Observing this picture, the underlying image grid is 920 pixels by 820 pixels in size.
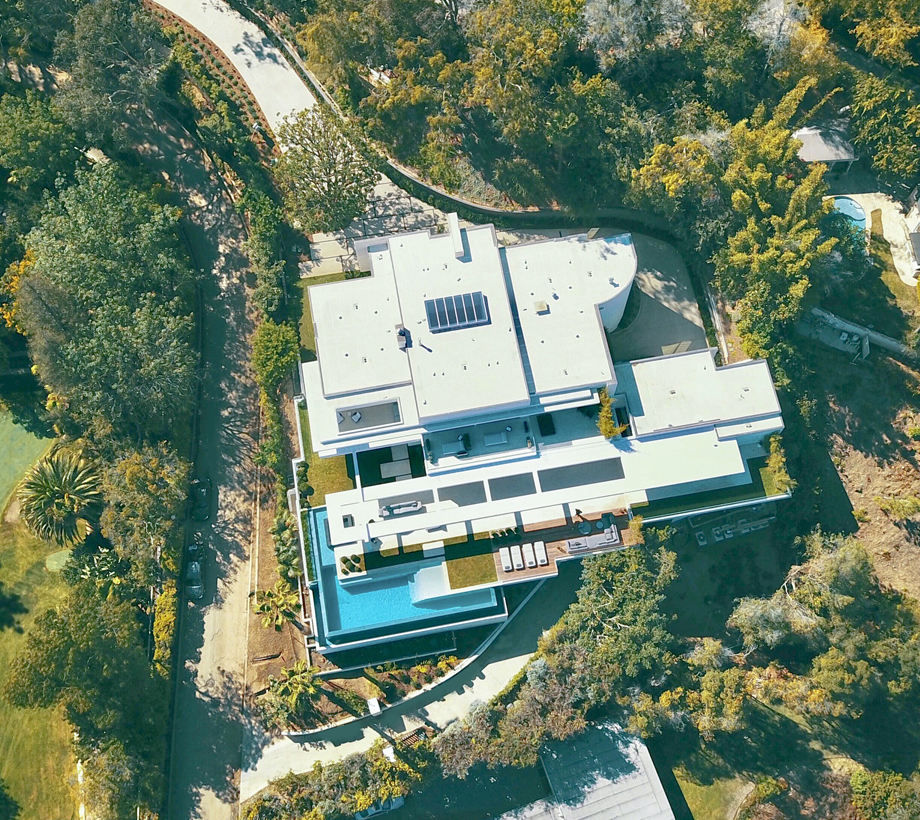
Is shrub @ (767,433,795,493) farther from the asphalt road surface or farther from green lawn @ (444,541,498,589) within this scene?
the asphalt road surface

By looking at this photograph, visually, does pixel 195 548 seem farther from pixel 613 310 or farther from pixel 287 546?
pixel 613 310

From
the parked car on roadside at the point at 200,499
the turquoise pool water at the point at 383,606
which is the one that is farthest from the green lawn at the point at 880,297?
the parked car on roadside at the point at 200,499

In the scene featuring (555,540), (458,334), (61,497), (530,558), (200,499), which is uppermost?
(458,334)

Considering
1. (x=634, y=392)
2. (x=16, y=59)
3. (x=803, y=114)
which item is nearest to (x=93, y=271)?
(x=16, y=59)

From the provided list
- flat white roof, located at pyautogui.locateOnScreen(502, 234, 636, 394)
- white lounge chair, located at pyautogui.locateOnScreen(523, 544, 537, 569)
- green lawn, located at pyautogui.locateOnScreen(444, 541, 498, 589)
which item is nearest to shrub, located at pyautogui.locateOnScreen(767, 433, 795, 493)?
flat white roof, located at pyautogui.locateOnScreen(502, 234, 636, 394)

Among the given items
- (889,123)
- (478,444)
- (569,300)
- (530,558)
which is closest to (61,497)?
(478,444)

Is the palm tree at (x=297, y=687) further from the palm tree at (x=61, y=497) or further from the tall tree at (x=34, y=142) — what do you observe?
the tall tree at (x=34, y=142)

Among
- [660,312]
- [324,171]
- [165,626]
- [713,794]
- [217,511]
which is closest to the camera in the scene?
[165,626]

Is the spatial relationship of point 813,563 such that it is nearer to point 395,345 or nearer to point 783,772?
point 783,772
